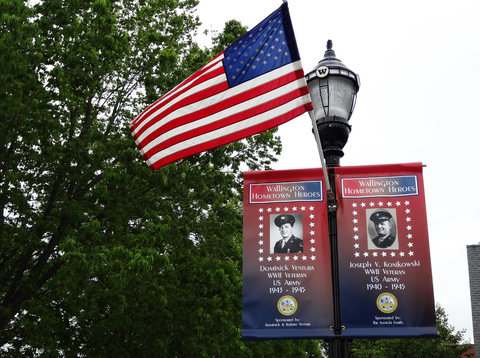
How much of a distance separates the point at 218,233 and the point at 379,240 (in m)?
7.38

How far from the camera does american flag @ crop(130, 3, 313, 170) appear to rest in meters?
5.94

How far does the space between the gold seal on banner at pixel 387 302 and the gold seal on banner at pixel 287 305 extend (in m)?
0.80

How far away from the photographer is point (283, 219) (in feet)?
17.6

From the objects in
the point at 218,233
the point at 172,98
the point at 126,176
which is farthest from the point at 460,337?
the point at 172,98

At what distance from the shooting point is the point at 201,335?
10211 mm

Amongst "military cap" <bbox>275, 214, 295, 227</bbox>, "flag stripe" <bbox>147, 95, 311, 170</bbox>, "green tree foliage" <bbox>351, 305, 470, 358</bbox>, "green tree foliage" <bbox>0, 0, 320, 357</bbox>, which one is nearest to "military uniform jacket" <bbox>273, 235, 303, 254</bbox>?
"military cap" <bbox>275, 214, 295, 227</bbox>

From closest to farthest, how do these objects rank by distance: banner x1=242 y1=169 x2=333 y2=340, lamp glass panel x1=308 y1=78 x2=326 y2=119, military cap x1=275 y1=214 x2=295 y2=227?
banner x1=242 y1=169 x2=333 y2=340, military cap x1=275 y1=214 x2=295 y2=227, lamp glass panel x1=308 y1=78 x2=326 y2=119

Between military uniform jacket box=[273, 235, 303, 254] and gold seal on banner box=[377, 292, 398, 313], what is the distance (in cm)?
91

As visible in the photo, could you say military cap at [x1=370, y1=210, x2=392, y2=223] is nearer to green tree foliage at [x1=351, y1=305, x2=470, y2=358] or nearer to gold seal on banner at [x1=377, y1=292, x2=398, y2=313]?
gold seal on banner at [x1=377, y1=292, x2=398, y2=313]

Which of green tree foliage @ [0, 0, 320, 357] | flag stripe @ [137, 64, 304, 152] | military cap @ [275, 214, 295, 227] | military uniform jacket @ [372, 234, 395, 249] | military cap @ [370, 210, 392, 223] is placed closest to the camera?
military uniform jacket @ [372, 234, 395, 249]

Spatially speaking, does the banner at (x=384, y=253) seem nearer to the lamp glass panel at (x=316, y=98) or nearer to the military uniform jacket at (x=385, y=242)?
the military uniform jacket at (x=385, y=242)

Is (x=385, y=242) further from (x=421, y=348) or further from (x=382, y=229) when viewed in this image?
(x=421, y=348)

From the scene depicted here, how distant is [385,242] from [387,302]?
0.60 metres

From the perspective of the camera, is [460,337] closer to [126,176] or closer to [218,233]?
[218,233]
